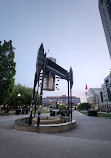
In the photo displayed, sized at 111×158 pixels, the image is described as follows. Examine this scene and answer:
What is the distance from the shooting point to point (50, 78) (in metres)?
12.6

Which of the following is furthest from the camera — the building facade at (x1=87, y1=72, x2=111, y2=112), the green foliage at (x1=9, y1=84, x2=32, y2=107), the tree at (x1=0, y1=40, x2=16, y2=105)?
the building facade at (x1=87, y1=72, x2=111, y2=112)

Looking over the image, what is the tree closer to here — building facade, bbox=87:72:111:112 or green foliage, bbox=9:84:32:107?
green foliage, bbox=9:84:32:107

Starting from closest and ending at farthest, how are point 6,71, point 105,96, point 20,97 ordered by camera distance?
point 6,71
point 20,97
point 105,96

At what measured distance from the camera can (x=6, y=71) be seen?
17922 mm

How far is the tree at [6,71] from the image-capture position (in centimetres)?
1734

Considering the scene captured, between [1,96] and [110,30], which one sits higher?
[110,30]

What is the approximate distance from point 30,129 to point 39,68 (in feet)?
16.3

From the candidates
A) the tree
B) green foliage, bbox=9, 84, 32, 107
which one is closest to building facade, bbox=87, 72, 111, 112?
green foliage, bbox=9, 84, 32, 107

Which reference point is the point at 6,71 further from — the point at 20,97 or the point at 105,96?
the point at 105,96

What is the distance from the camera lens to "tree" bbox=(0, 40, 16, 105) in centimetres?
1734

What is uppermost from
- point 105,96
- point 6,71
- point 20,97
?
point 6,71

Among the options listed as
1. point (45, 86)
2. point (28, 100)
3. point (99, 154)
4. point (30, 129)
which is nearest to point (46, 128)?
point (30, 129)

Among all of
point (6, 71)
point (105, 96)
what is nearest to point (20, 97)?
point (6, 71)

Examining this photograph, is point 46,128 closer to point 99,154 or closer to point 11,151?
point 11,151
